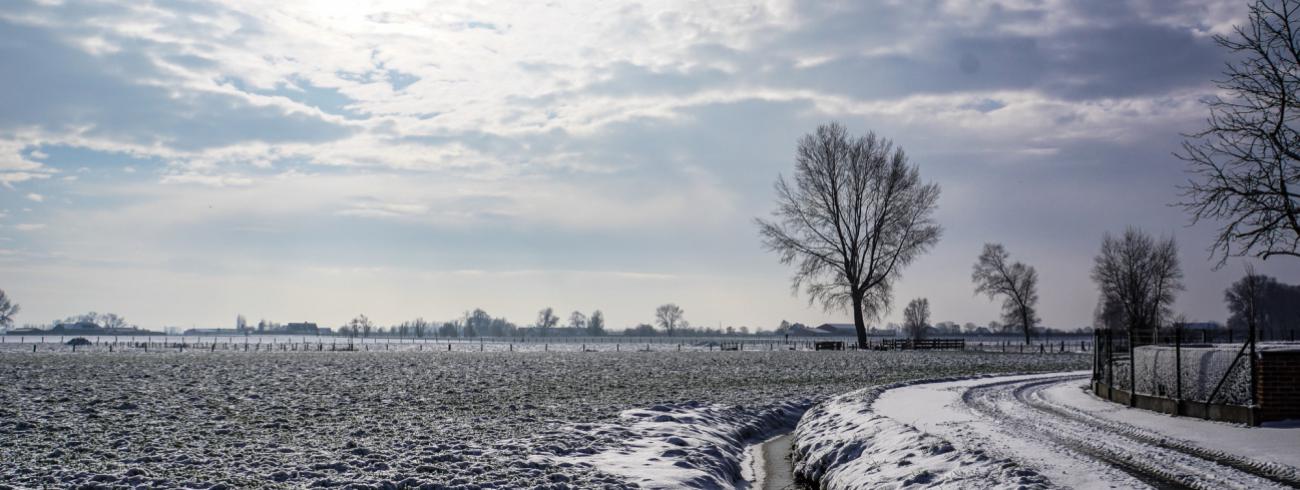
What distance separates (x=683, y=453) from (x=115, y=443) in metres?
9.47

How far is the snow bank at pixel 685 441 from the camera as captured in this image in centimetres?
1389

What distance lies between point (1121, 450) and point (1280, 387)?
4.99 metres

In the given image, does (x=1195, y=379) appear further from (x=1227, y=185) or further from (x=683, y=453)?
(x=683, y=453)

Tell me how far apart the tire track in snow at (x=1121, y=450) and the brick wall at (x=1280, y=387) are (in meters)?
2.64

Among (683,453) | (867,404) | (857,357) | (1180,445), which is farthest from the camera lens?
(857,357)

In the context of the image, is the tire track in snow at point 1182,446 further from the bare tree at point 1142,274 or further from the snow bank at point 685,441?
the bare tree at point 1142,274

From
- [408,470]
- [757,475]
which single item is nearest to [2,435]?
[408,470]

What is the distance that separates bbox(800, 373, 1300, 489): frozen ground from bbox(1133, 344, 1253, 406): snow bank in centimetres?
70

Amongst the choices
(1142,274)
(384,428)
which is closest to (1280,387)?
(384,428)

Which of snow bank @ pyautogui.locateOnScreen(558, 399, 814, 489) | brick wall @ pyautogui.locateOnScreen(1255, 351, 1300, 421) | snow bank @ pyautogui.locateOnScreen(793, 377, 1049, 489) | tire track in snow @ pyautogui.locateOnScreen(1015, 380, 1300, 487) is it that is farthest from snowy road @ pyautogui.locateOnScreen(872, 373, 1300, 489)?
snow bank @ pyautogui.locateOnScreen(558, 399, 814, 489)

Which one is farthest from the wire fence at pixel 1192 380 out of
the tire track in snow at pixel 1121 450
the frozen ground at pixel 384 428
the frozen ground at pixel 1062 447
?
the frozen ground at pixel 384 428

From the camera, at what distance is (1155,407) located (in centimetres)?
1988

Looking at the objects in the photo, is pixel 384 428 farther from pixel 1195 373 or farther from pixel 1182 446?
pixel 1195 373

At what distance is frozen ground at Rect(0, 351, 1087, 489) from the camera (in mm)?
12477
